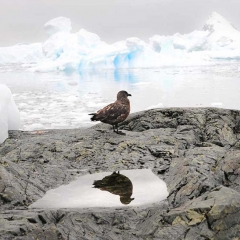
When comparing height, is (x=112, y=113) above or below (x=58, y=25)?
below

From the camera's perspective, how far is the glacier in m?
34.9

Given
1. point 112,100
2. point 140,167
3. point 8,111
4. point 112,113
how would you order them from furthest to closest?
point 112,100, point 8,111, point 112,113, point 140,167

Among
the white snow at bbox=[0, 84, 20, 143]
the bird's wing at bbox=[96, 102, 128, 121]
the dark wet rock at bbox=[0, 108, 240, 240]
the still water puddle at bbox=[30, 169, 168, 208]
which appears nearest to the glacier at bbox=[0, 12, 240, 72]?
the white snow at bbox=[0, 84, 20, 143]

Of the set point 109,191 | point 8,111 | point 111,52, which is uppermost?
point 111,52

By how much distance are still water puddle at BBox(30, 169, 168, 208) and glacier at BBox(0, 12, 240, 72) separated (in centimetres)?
2987

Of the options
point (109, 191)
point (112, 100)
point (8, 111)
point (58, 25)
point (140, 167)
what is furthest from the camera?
point (58, 25)

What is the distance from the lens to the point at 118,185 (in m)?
4.01

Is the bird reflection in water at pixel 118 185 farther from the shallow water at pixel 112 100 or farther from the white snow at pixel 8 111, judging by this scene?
the shallow water at pixel 112 100

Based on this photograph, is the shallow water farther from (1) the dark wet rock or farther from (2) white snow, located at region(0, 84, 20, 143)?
(1) the dark wet rock

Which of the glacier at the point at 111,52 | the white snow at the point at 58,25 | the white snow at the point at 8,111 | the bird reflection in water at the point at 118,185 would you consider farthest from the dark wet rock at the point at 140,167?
the white snow at the point at 58,25

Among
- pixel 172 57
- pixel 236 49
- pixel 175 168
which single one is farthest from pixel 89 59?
pixel 175 168

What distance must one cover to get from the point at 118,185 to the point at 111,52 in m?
31.1

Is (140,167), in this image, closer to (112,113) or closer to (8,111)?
(112,113)

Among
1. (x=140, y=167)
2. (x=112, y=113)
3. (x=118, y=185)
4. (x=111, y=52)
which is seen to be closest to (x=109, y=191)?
(x=118, y=185)
